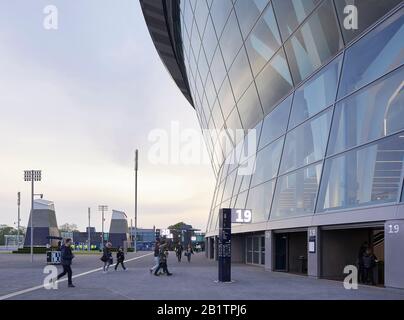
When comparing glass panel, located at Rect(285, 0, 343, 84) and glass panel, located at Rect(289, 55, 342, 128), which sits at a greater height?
glass panel, located at Rect(285, 0, 343, 84)

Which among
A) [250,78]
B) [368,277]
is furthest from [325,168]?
[250,78]

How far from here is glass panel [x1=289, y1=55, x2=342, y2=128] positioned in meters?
20.8

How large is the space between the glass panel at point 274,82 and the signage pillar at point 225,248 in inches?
338

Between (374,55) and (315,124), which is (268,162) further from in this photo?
(374,55)

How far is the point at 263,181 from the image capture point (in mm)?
28594

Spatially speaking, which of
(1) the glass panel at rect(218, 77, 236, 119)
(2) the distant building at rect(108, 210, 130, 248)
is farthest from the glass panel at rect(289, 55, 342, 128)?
(2) the distant building at rect(108, 210, 130, 248)

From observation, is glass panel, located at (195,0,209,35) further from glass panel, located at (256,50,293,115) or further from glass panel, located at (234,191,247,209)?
glass panel, located at (234,191,247,209)

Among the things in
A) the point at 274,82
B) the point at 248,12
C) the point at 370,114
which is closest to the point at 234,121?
the point at 274,82

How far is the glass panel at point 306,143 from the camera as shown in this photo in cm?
2125

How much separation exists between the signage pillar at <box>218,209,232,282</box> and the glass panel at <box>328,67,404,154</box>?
483 centimetres

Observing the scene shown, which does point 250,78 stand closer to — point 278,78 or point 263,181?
point 278,78

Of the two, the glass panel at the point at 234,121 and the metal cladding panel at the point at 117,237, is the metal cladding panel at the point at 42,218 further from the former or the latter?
the glass panel at the point at 234,121

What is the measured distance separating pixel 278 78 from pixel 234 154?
487 inches

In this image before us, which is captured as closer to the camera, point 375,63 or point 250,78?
point 375,63
